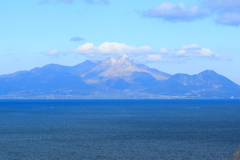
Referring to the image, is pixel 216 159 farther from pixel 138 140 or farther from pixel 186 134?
pixel 186 134

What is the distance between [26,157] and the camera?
Answer: 63031 millimetres

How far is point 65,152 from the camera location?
67.1 meters

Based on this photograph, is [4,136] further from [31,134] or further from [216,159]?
[216,159]

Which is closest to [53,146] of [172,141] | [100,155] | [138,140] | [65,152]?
[65,152]

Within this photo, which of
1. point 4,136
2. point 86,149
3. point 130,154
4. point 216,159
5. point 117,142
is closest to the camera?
point 216,159

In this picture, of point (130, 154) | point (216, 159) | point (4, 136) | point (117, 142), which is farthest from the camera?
point (4, 136)

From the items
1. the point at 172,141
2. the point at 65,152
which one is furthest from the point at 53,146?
the point at 172,141

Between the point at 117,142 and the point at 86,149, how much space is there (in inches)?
403

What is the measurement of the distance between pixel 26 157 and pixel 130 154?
16412 millimetres

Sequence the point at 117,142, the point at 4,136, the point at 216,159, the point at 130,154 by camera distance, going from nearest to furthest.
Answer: the point at 216,159
the point at 130,154
the point at 117,142
the point at 4,136

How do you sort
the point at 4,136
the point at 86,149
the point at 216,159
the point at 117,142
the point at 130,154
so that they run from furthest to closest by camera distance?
the point at 4,136 < the point at 117,142 < the point at 86,149 < the point at 130,154 < the point at 216,159

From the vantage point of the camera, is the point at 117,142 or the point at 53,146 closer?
the point at 53,146

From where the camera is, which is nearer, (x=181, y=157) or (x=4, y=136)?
(x=181, y=157)

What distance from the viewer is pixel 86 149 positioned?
70062mm
